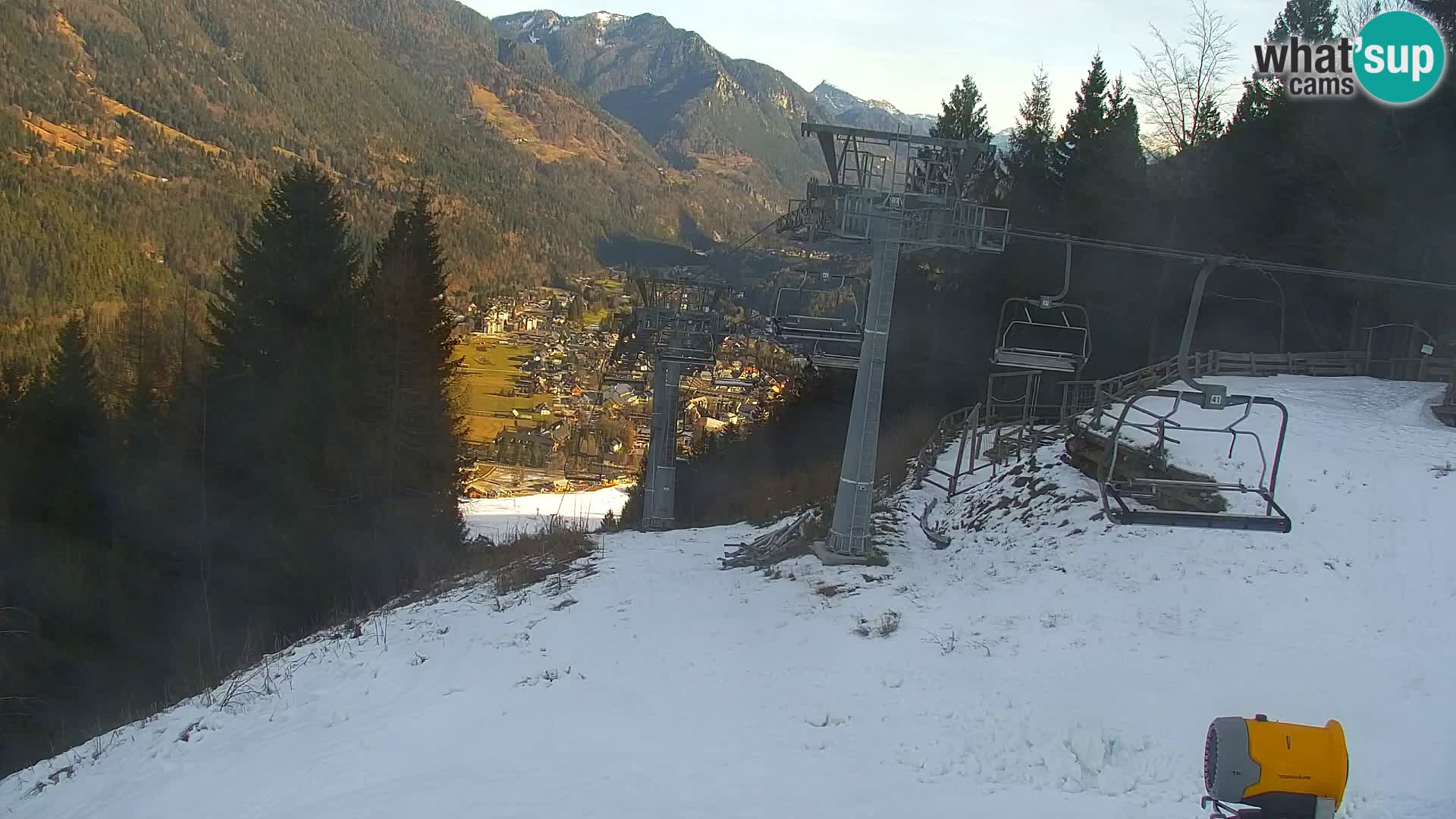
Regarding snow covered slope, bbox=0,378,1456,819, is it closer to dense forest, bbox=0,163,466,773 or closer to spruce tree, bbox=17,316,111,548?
dense forest, bbox=0,163,466,773

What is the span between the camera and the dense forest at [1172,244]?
24641 mm

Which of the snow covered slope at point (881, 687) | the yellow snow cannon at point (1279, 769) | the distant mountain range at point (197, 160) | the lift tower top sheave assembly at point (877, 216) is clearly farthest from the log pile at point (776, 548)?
the distant mountain range at point (197, 160)

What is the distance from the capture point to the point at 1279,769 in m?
5.36

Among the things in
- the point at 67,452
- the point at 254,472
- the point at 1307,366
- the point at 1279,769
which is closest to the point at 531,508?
the point at 254,472

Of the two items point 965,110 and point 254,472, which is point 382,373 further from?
point 965,110

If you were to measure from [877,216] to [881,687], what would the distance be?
7959mm

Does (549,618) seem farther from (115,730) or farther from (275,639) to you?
(275,639)

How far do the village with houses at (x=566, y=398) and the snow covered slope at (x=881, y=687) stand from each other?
15366mm

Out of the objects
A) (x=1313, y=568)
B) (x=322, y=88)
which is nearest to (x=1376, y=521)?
(x=1313, y=568)

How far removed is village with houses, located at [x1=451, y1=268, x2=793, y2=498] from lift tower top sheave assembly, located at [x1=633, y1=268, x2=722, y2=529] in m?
1.74

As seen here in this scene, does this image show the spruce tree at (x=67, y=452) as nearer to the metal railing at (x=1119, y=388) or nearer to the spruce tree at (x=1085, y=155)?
the metal railing at (x=1119, y=388)

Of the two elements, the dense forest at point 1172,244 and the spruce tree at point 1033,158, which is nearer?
the dense forest at point 1172,244

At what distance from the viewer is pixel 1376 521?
14.8 metres

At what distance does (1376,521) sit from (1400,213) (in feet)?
44.8
